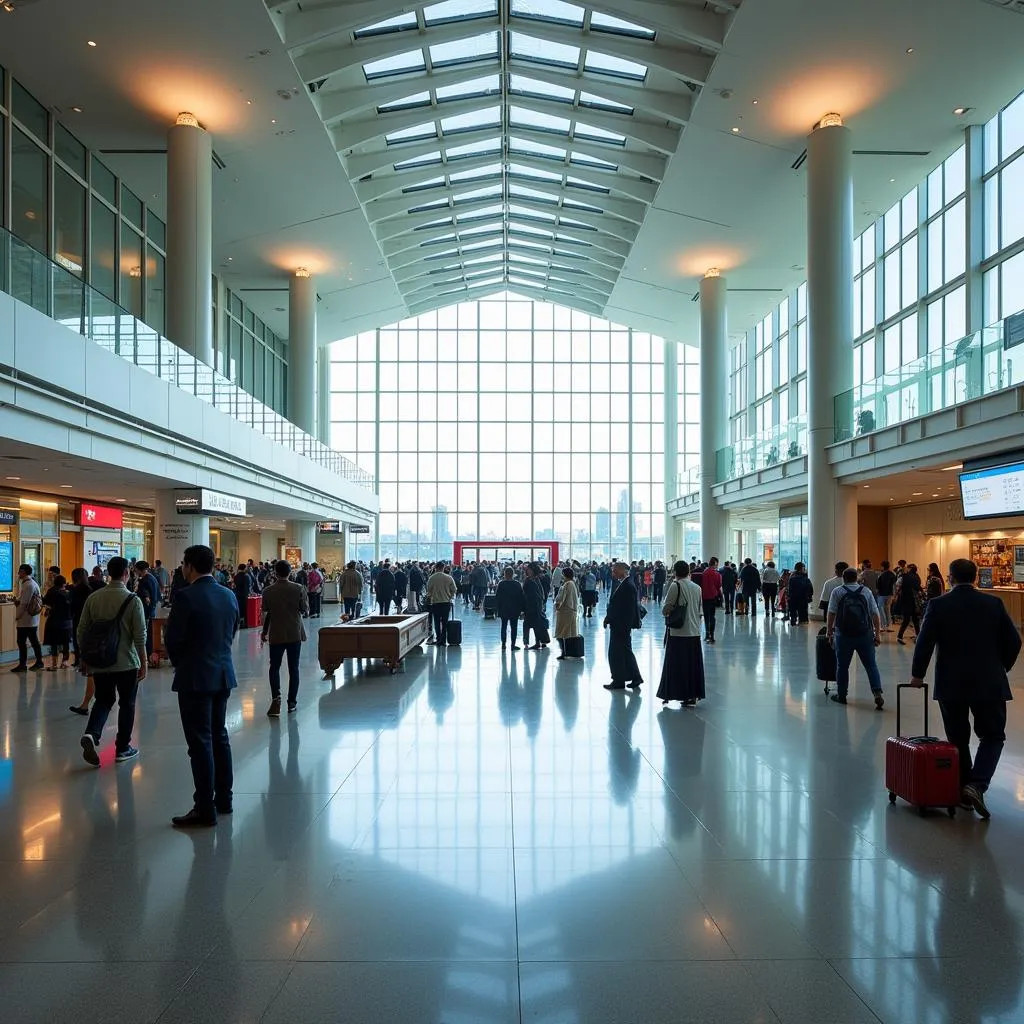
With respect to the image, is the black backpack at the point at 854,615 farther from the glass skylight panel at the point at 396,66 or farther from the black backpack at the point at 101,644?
the glass skylight panel at the point at 396,66

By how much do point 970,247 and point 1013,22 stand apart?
6.30 m

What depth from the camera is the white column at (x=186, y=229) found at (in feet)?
60.3

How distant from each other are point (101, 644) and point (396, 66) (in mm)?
18297

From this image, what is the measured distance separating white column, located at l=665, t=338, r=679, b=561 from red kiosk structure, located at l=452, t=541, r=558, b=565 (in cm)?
672

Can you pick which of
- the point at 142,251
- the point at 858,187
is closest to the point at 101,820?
the point at 142,251

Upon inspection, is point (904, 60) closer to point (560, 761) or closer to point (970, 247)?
point (970, 247)

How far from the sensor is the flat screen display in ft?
45.2

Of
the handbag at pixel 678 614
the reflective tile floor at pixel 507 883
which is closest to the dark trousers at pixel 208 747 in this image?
the reflective tile floor at pixel 507 883

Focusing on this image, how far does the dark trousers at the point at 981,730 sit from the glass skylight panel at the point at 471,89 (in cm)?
2112

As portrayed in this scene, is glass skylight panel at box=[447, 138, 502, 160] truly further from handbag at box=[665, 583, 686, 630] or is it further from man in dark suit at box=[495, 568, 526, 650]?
handbag at box=[665, 583, 686, 630]

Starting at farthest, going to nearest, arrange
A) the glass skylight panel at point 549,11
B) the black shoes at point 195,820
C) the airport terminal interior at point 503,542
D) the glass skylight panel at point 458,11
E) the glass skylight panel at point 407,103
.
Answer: the glass skylight panel at point 407,103 → the glass skylight panel at point 549,11 → the glass skylight panel at point 458,11 → the black shoes at point 195,820 → the airport terminal interior at point 503,542

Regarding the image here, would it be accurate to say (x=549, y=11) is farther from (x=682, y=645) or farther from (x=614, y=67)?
(x=682, y=645)

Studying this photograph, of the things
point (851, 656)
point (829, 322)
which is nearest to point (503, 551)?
point (829, 322)

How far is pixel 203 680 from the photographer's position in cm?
550
